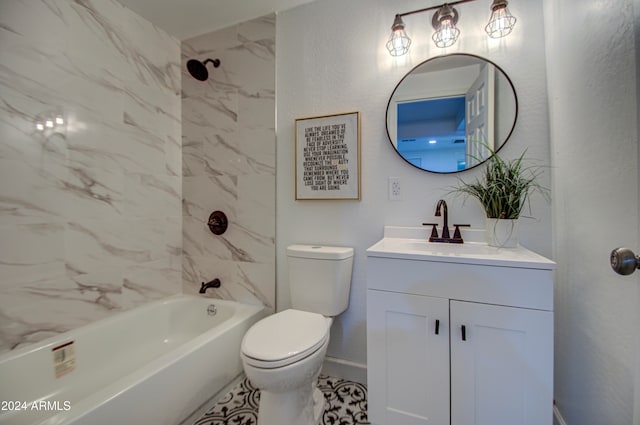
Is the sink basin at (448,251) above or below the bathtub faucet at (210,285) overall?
above

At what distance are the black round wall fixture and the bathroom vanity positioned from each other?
3.82 ft

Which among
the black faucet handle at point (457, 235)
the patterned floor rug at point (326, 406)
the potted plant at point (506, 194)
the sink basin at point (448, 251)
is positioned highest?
the potted plant at point (506, 194)

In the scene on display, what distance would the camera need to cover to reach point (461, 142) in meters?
1.41

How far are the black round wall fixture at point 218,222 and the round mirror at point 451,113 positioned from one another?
122 centimetres

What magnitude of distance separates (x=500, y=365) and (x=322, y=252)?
89 centimetres

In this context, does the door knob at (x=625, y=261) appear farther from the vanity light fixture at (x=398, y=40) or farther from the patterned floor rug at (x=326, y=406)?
the vanity light fixture at (x=398, y=40)

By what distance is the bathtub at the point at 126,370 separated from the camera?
1.01 meters

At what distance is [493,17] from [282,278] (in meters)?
1.82

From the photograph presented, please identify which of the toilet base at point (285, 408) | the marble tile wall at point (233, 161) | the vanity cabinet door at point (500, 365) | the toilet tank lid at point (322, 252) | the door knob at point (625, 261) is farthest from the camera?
the marble tile wall at point (233, 161)

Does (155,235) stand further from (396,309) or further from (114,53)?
(396,309)

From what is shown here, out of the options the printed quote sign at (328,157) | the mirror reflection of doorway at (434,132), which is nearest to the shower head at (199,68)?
the printed quote sign at (328,157)

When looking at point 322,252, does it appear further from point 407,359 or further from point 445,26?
point 445,26

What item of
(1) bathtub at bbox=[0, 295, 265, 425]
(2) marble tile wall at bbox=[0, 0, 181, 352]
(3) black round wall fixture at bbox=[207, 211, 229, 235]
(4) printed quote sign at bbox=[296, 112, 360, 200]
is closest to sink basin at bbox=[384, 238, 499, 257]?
(4) printed quote sign at bbox=[296, 112, 360, 200]

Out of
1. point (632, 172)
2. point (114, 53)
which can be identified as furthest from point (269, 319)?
point (114, 53)
